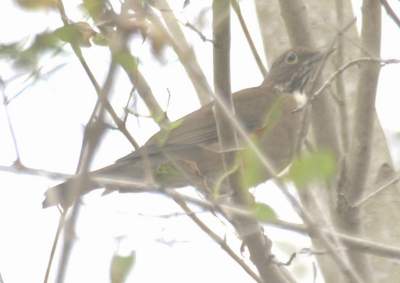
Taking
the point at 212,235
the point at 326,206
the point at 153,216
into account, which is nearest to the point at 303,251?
the point at 153,216

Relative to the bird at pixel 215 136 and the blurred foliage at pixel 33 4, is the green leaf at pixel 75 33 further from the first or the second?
the bird at pixel 215 136

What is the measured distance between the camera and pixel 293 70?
25.9 ft

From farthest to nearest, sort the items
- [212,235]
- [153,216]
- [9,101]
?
[212,235] < [153,216] < [9,101]

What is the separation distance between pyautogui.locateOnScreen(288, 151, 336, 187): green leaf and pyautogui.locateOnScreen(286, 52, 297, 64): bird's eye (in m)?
4.31

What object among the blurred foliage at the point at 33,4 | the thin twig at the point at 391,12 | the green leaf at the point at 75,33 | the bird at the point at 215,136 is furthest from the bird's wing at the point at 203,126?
the blurred foliage at the point at 33,4

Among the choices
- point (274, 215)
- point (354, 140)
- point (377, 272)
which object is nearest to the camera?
point (274, 215)

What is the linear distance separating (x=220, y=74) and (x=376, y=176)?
2207 millimetres

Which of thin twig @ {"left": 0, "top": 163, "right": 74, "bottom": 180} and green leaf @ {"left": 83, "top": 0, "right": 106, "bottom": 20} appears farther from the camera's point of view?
green leaf @ {"left": 83, "top": 0, "right": 106, "bottom": 20}

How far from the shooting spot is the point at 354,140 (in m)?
5.04

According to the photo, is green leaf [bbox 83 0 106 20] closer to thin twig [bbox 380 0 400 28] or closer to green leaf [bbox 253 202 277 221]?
green leaf [bbox 253 202 277 221]

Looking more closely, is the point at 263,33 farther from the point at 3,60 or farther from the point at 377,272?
the point at 3,60

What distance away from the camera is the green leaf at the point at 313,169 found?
2.46 m

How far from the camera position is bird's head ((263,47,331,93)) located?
6849 mm

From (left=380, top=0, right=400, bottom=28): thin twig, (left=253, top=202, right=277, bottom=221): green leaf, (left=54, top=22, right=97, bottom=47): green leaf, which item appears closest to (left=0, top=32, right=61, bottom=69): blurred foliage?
(left=54, top=22, right=97, bottom=47): green leaf
